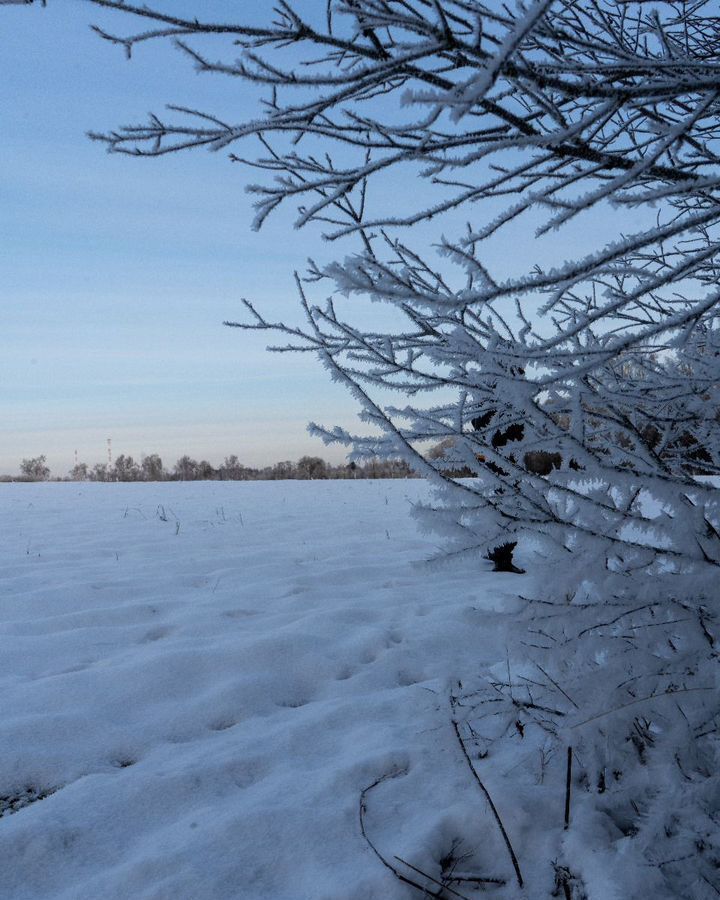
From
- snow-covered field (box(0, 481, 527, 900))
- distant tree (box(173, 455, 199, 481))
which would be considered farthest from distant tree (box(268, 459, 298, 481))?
snow-covered field (box(0, 481, 527, 900))

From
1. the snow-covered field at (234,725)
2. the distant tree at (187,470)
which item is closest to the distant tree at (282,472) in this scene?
the distant tree at (187,470)

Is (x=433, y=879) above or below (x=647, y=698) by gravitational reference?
below

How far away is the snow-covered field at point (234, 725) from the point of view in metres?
1.60

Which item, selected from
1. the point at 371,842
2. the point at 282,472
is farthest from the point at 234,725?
the point at 282,472

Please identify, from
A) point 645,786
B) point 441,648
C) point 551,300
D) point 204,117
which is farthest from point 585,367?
point 441,648

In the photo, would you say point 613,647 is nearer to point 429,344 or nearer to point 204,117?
point 429,344

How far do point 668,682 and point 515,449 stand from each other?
70 centimetres

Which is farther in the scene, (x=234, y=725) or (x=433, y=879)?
(x=234, y=725)

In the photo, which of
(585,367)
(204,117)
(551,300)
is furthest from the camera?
(551,300)

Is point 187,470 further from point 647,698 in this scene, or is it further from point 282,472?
point 647,698

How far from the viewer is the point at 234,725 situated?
2377 millimetres

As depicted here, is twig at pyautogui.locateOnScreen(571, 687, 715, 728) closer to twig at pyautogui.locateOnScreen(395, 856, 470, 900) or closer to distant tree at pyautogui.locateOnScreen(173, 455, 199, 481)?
twig at pyautogui.locateOnScreen(395, 856, 470, 900)

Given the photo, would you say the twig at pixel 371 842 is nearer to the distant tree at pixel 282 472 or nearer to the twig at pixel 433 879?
the twig at pixel 433 879

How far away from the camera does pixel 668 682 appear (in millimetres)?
1536
